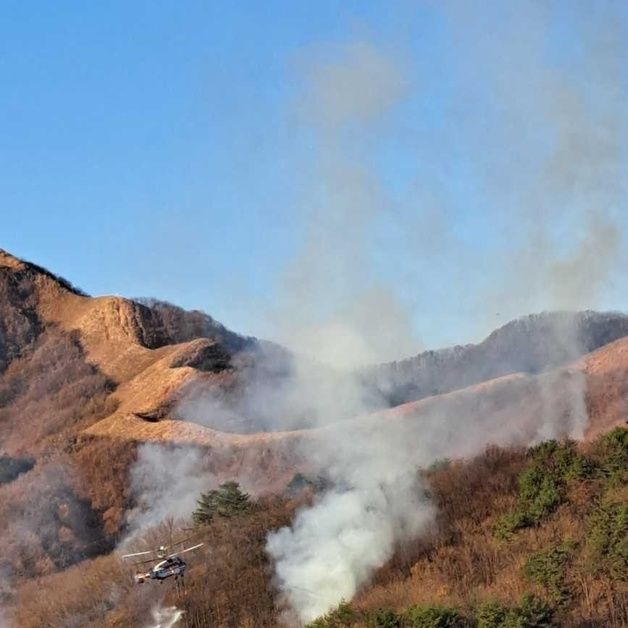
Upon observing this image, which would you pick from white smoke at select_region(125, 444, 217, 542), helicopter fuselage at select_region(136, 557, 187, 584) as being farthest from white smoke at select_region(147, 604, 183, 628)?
white smoke at select_region(125, 444, 217, 542)

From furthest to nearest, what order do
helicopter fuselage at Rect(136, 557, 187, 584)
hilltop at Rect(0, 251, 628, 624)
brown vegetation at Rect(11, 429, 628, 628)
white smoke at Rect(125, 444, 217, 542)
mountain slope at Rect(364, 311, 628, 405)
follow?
mountain slope at Rect(364, 311, 628, 405) < white smoke at Rect(125, 444, 217, 542) < hilltop at Rect(0, 251, 628, 624) < helicopter fuselage at Rect(136, 557, 187, 584) < brown vegetation at Rect(11, 429, 628, 628)

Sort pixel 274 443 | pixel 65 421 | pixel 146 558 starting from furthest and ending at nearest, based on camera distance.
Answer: pixel 65 421, pixel 274 443, pixel 146 558

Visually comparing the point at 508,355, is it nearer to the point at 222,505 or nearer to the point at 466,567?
the point at 222,505

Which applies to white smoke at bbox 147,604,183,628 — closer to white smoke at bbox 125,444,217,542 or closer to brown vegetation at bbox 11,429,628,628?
brown vegetation at bbox 11,429,628,628

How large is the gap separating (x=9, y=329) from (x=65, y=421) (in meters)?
14.4

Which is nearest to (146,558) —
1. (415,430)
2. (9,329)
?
(415,430)

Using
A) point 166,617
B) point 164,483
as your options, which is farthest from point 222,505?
point 164,483

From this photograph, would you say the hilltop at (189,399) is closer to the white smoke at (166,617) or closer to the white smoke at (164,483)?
the white smoke at (164,483)

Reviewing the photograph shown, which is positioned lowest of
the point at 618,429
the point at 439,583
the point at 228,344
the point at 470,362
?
the point at 439,583

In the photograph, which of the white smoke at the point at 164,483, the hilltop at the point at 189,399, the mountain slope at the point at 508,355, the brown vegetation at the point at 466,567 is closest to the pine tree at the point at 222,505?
the brown vegetation at the point at 466,567

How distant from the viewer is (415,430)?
37.6 meters

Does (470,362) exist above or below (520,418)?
above

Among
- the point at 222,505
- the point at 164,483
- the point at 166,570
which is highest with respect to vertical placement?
the point at 164,483

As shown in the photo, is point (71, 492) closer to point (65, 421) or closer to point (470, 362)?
point (65, 421)
